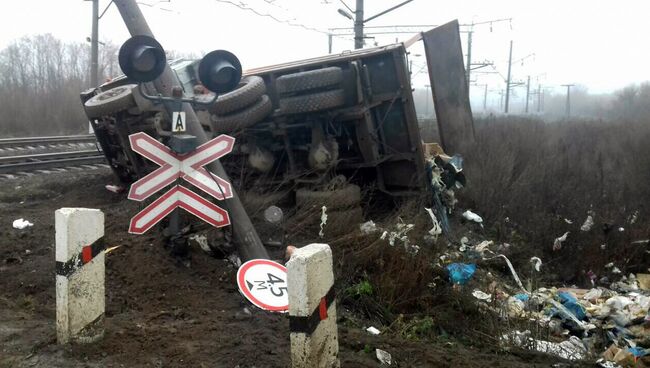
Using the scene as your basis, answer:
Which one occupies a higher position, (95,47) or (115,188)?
(95,47)

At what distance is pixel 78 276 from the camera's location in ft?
11.3

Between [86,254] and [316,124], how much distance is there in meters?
4.08

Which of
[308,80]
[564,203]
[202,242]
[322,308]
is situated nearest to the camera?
[322,308]

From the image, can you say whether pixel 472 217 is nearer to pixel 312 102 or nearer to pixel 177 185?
pixel 312 102

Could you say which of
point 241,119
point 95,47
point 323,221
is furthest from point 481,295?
point 95,47

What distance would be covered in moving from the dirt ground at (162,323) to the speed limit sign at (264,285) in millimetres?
241

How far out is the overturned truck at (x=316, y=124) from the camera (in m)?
6.77

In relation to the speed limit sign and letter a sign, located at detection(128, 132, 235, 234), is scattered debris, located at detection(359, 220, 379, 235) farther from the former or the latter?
the speed limit sign

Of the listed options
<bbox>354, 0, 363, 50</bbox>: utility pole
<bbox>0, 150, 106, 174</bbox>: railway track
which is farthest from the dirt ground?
<bbox>354, 0, 363, 50</bbox>: utility pole

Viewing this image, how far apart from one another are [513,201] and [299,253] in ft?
24.8

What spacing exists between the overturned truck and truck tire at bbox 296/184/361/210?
1 cm

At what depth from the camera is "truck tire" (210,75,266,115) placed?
6.51 metres

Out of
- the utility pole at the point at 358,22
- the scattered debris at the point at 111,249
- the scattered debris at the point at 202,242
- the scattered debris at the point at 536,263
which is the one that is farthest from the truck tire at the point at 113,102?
the utility pole at the point at 358,22

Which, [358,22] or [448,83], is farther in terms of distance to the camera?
[358,22]
